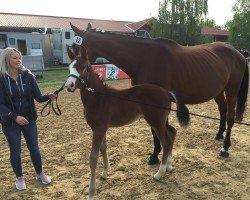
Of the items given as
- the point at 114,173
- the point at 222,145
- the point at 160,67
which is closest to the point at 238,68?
the point at 222,145

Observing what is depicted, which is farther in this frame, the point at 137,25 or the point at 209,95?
the point at 137,25

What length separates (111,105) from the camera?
3459 mm

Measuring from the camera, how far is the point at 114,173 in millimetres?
4004

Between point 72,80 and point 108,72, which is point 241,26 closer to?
point 108,72

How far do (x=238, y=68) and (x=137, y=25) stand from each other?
1124 inches

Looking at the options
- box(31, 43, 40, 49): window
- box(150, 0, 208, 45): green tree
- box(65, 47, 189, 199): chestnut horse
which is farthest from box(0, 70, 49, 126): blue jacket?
box(150, 0, 208, 45): green tree

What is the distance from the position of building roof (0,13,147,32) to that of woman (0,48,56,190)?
78.7 ft

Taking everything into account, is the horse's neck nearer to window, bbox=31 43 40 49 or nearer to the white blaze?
the white blaze

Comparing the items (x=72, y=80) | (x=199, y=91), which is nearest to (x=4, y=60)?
(x=72, y=80)

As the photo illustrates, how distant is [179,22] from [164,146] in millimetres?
27897

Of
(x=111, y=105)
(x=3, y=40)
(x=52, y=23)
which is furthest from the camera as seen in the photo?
(x=52, y=23)

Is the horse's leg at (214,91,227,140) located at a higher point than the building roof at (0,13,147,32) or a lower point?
lower

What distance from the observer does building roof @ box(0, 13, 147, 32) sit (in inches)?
1041

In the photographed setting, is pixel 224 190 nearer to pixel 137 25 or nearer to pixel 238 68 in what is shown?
pixel 238 68
